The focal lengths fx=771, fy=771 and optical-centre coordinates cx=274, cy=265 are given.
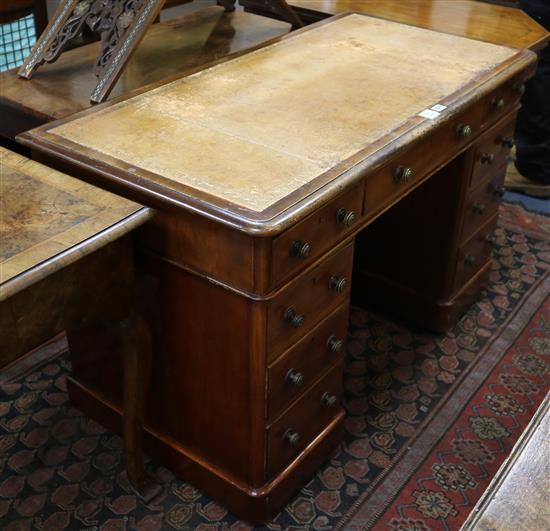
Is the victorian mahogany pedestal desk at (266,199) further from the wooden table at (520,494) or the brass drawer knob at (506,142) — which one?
the wooden table at (520,494)

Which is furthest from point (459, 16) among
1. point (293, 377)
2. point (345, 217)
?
point (293, 377)

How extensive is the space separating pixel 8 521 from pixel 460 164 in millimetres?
1632

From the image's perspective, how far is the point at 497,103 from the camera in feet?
7.61

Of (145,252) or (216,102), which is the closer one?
(145,252)

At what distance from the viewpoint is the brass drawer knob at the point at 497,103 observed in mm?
2299

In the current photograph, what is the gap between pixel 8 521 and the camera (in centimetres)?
193

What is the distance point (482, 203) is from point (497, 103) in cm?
39

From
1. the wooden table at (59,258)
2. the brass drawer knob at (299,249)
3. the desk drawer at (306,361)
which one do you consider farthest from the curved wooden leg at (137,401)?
the brass drawer knob at (299,249)

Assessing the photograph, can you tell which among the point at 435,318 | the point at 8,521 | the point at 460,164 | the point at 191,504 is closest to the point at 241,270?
the point at 191,504

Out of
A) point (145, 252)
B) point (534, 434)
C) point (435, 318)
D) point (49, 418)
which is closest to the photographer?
point (534, 434)

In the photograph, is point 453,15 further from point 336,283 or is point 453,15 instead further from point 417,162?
point 336,283

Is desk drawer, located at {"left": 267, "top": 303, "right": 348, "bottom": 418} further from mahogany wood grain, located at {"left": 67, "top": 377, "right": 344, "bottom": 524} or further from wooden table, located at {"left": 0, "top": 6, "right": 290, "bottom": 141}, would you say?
wooden table, located at {"left": 0, "top": 6, "right": 290, "bottom": 141}

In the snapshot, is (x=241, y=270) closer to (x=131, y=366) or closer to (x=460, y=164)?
(x=131, y=366)

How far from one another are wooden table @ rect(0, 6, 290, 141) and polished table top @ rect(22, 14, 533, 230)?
230 millimetres
